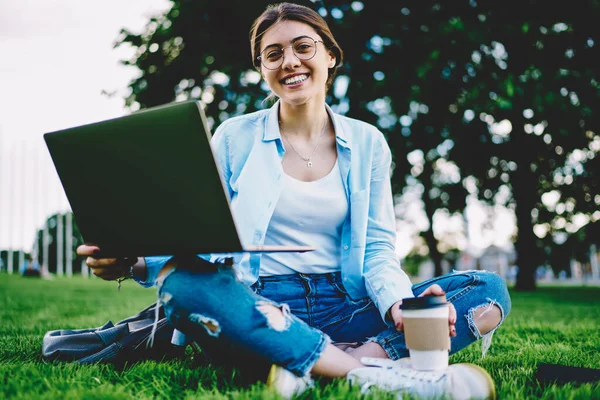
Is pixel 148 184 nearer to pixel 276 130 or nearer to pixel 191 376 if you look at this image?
pixel 191 376

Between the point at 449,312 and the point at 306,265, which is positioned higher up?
the point at 306,265

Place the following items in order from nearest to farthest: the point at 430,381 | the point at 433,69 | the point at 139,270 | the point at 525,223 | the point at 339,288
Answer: the point at 430,381, the point at 139,270, the point at 339,288, the point at 433,69, the point at 525,223

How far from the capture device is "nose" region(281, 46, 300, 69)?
2334mm

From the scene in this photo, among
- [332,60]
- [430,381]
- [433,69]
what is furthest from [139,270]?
[433,69]

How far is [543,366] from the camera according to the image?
199cm

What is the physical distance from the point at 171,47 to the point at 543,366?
282 inches

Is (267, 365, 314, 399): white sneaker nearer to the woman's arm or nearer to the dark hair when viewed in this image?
the woman's arm

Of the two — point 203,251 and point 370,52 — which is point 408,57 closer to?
point 370,52

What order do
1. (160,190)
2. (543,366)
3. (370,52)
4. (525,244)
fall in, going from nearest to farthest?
(160,190) → (543,366) → (370,52) → (525,244)

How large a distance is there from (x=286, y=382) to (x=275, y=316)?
0.22 meters

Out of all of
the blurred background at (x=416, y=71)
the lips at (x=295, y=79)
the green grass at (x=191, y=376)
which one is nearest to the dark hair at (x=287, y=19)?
the lips at (x=295, y=79)

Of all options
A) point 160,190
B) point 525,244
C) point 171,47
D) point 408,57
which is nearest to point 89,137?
point 160,190

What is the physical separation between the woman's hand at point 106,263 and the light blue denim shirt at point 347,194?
0.13 meters

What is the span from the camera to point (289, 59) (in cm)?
234
